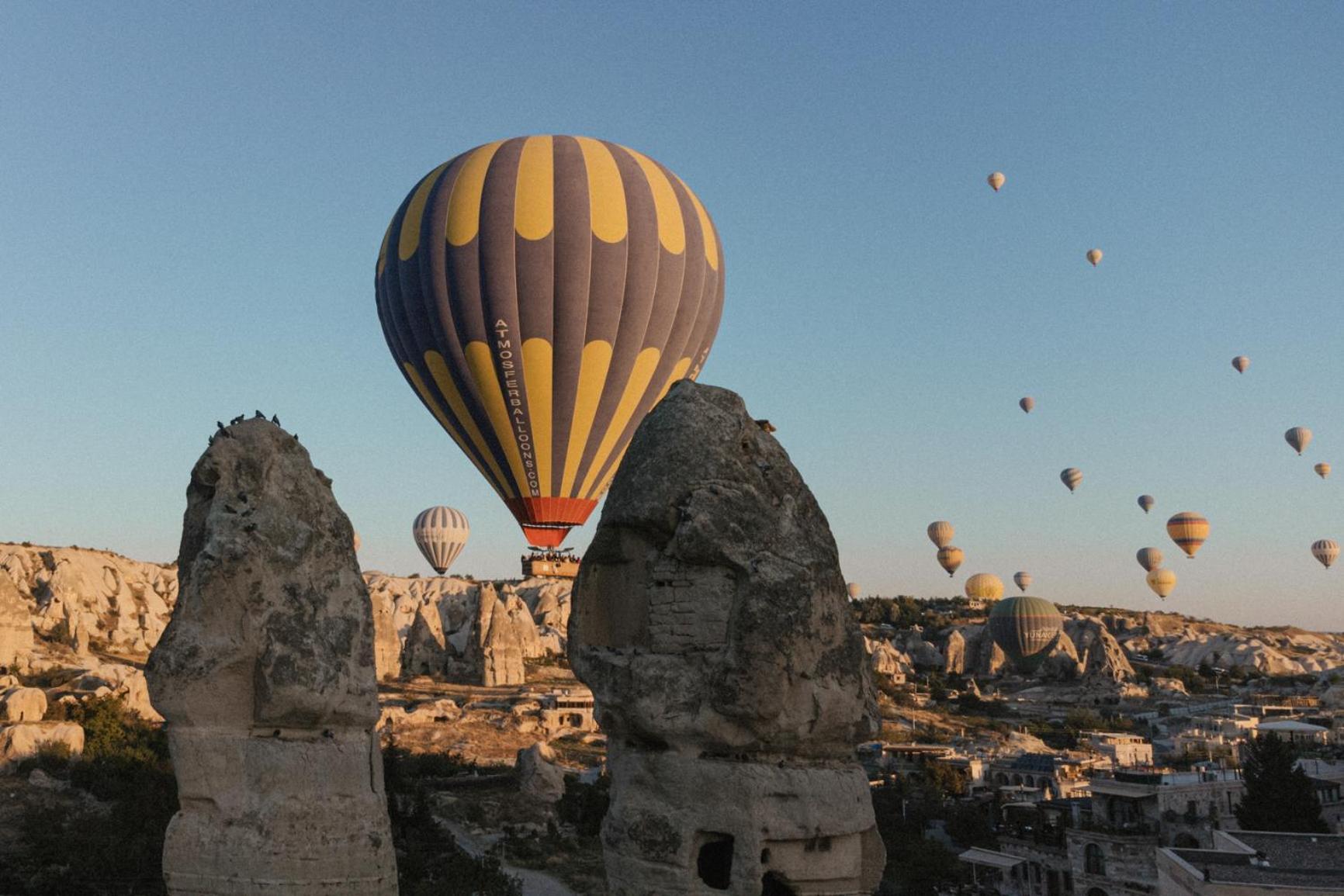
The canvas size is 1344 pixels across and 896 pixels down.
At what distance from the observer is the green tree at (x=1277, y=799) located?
3219 centimetres

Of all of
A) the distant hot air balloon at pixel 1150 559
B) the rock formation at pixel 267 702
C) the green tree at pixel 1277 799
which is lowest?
the green tree at pixel 1277 799

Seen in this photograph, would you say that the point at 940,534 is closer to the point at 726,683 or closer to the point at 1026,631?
the point at 1026,631

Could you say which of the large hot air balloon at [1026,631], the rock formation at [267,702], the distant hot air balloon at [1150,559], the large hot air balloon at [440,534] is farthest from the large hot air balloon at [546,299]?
the distant hot air balloon at [1150,559]

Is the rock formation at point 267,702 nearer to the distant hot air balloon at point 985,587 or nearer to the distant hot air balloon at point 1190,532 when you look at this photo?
the distant hot air balloon at point 1190,532

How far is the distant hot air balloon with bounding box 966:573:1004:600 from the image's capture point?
126m

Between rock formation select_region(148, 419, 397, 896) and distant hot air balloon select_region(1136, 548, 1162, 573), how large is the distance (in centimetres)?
10696

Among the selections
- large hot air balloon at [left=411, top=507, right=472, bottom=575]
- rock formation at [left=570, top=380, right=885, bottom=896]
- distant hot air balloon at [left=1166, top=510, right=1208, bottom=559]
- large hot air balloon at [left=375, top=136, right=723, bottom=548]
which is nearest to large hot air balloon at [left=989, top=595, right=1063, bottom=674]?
distant hot air balloon at [left=1166, top=510, right=1208, bottom=559]

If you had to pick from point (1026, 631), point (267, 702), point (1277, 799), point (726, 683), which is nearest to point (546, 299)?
point (1277, 799)

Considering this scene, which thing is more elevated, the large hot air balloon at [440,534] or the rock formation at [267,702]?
the large hot air balloon at [440,534]

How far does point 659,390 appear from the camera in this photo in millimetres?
41781

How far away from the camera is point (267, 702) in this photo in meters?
7.38

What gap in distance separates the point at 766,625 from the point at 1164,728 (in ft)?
195

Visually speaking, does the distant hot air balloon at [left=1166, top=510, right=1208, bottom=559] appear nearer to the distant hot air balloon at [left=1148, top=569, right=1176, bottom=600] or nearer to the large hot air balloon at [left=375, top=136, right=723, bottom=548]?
the distant hot air balloon at [left=1148, top=569, right=1176, bottom=600]

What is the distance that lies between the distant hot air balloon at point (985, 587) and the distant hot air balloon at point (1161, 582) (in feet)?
77.2
